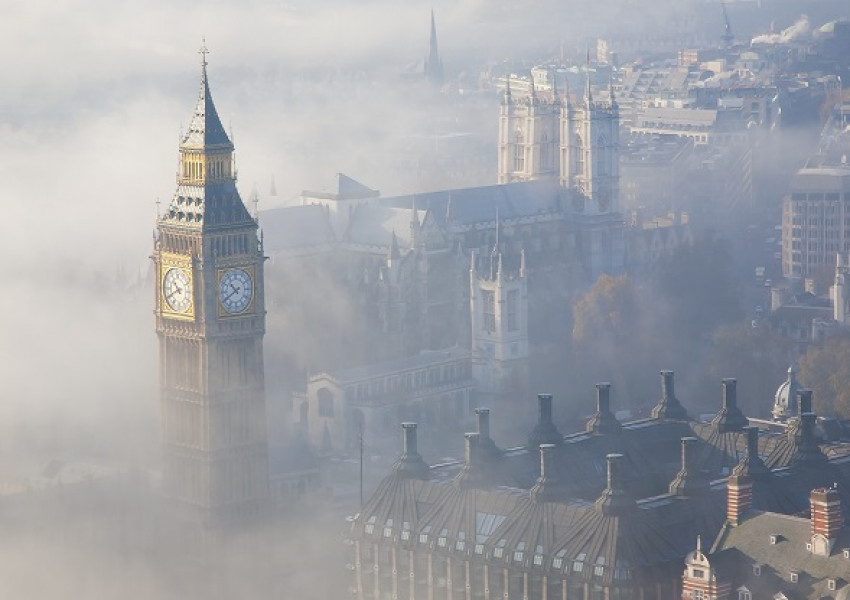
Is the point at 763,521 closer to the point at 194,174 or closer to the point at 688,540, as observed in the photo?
the point at 688,540

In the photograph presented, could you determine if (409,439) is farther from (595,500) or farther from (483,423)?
(595,500)

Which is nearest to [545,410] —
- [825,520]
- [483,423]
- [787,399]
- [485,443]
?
[483,423]

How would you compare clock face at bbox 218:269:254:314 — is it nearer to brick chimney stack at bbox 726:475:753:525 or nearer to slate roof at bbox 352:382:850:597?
slate roof at bbox 352:382:850:597

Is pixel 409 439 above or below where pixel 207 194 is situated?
below

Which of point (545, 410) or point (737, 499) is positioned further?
point (545, 410)

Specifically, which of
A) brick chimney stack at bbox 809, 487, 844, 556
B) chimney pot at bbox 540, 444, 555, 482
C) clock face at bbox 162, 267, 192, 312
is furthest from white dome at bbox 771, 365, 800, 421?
brick chimney stack at bbox 809, 487, 844, 556

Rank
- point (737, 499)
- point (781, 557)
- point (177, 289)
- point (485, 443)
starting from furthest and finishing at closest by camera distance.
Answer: point (177, 289)
point (485, 443)
point (737, 499)
point (781, 557)

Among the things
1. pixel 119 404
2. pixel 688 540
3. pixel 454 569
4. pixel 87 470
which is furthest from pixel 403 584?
pixel 119 404

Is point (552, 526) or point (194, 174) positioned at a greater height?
point (194, 174)
